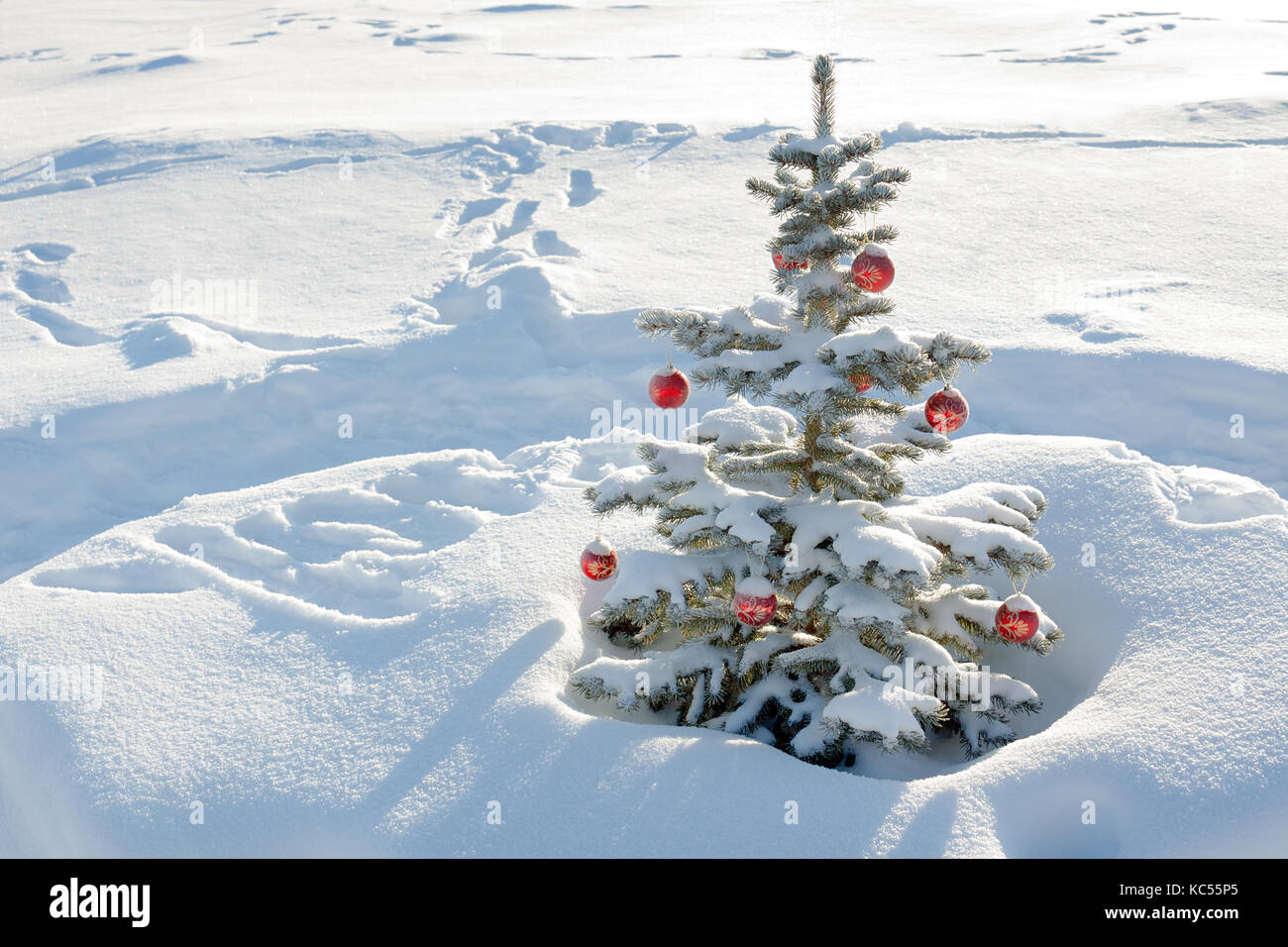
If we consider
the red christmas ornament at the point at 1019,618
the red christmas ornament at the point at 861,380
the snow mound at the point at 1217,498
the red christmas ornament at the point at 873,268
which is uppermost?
the red christmas ornament at the point at 873,268

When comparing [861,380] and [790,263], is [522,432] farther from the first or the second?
[861,380]

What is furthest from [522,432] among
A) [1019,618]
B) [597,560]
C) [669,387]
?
[1019,618]

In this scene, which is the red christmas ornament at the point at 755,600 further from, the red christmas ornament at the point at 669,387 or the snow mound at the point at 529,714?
the red christmas ornament at the point at 669,387

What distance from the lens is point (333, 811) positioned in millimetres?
3602

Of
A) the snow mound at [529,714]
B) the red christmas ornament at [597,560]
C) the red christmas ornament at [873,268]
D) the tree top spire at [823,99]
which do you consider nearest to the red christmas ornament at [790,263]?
the red christmas ornament at [873,268]

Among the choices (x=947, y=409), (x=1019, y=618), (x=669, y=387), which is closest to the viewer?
(x=947, y=409)

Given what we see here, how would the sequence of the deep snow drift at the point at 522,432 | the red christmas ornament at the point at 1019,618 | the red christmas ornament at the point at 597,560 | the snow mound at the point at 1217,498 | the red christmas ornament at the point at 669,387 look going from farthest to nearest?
the snow mound at the point at 1217,498 → the red christmas ornament at the point at 597,560 → the red christmas ornament at the point at 669,387 → the red christmas ornament at the point at 1019,618 → the deep snow drift at the point at 522,432

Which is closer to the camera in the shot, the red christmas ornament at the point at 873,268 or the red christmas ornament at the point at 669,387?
the red christmas ornament at the point at 873,268

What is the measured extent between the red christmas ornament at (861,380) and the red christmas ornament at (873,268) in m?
0.32

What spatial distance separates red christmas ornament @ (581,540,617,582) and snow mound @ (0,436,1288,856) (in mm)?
344

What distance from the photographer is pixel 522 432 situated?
7.32 m

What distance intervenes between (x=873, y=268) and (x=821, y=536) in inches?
39.8

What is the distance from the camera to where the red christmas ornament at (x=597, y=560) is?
430 cm
